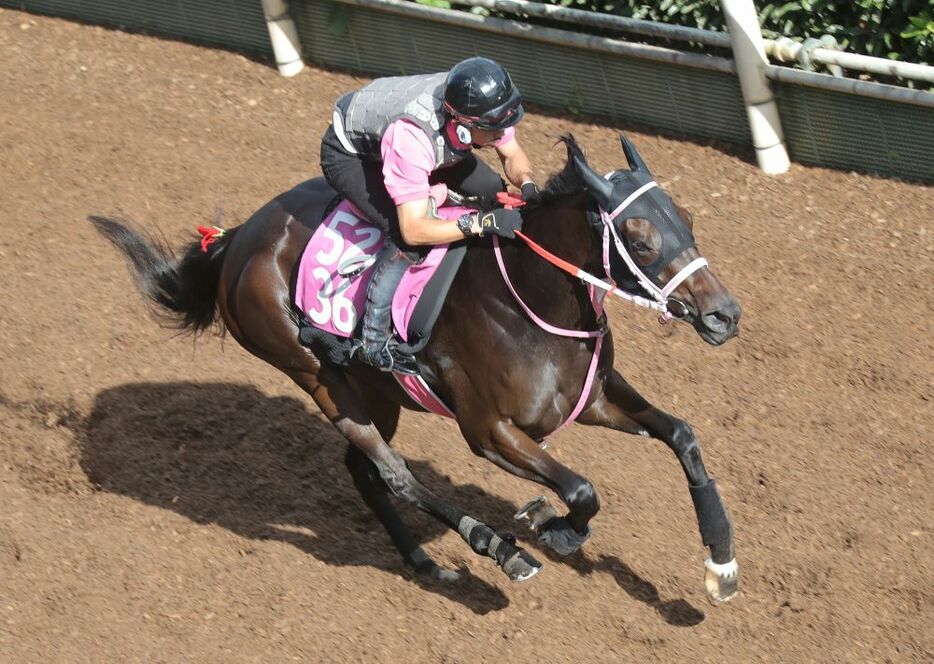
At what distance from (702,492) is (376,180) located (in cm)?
197

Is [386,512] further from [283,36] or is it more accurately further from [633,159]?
[283,36]

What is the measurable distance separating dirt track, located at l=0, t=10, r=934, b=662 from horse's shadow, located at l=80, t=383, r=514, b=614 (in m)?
0.02

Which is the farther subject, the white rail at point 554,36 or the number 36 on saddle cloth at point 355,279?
the white rail at point 554,36

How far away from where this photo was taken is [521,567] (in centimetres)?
574

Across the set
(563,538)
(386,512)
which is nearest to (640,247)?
(563,538)

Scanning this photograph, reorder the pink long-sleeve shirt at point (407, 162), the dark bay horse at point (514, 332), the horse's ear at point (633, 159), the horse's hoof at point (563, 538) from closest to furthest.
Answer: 1. the dark bay horse at point (514, 332)
2. the horse's ear at point (633, 159)
3. the pink long-sleeve shirt at point (407, 162)
4. the horse's hoof at point (563, 538)

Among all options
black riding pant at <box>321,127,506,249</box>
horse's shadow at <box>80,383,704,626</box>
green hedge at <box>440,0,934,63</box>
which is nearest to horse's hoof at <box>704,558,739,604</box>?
horse's shadow at <box>80,383,704,626</box>

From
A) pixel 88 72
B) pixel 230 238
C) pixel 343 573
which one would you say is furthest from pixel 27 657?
pixel 88 72

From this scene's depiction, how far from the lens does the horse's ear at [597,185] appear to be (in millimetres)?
4938

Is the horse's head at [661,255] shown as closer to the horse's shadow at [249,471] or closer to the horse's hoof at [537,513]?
the horse's hoof at [537,513]

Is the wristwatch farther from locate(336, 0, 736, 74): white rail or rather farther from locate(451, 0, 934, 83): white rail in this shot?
locate(336, 0, 736, 74): white rail

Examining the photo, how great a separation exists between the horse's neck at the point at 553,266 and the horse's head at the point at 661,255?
0.20 metres

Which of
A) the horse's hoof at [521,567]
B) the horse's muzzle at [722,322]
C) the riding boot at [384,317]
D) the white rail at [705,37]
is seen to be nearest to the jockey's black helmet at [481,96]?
the riding boot at [384,317]

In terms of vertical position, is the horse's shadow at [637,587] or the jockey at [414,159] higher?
the jockey at [414,159]
